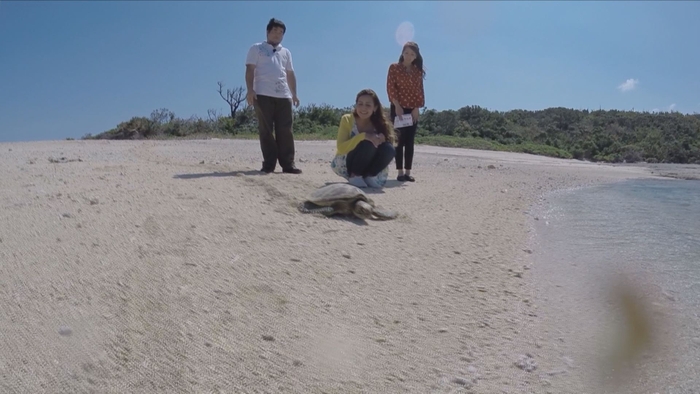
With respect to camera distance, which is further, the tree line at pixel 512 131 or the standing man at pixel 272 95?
the tree line at pixel 512 131

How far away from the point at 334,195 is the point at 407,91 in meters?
3.05

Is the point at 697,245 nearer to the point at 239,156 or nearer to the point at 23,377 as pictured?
the point at 23,377

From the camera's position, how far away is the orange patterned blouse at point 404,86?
686 cm

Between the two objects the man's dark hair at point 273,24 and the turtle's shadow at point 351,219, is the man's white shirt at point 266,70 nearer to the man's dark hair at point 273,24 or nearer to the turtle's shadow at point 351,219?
the man's dark hair at point 273,24

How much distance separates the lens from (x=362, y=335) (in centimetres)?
230

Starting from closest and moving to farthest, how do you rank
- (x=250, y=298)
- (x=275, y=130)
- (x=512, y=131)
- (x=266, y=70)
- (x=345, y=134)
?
(x=250, y=298), (x=345, y=134), (x=266, y=70), (x=275, y=130), (x=512, y=131)

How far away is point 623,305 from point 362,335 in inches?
52.6

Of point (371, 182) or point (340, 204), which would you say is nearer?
point (340, 204)

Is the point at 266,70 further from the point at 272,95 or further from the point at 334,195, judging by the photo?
the point at 334,195

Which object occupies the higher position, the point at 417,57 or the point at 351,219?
the point at 417,57

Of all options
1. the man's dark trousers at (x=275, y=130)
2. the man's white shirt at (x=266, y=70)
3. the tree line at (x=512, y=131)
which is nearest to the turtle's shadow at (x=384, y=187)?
the man's dark trousers at (x=275, y=130)

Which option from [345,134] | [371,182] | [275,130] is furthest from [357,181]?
[275,130]

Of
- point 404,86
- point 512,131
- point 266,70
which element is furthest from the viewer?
point 512,131

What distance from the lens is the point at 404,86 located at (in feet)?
22.5
